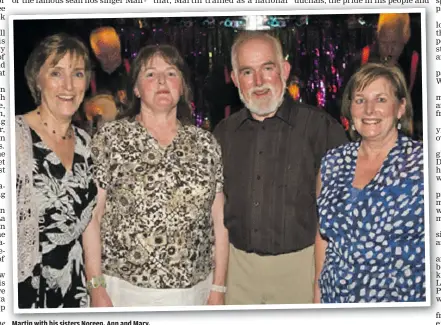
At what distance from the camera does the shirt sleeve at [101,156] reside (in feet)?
5.28

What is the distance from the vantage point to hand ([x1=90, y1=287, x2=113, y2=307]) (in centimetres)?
163

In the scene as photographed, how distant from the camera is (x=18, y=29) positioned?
5.33ft

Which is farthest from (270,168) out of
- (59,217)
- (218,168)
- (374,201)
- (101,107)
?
(59,217)

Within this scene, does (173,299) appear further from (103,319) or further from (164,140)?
(164,140)

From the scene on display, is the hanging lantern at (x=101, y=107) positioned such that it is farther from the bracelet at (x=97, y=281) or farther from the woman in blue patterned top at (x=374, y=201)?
the woman in blue patterned top at (x=374, y=201)

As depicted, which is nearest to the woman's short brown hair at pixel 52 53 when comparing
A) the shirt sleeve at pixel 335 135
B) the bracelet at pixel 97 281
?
the bracelet at pixel 97 281

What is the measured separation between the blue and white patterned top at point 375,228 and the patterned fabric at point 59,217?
71 cm

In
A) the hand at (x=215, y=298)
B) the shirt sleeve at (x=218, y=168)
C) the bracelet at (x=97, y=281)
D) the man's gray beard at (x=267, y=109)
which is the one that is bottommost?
the hand at (x=215, y=298)

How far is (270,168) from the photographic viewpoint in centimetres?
163

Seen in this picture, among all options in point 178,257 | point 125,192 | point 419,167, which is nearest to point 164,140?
point 125,192

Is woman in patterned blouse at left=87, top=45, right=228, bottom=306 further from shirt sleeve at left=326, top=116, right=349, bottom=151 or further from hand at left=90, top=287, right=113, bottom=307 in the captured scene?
shirt sleeve at left=326, top=116, right=349, bottom=151

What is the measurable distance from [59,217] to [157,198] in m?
0.29

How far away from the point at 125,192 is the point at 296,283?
0.58 metres

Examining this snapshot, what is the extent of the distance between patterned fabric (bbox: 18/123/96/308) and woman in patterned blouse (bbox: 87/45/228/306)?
0.04 meters
